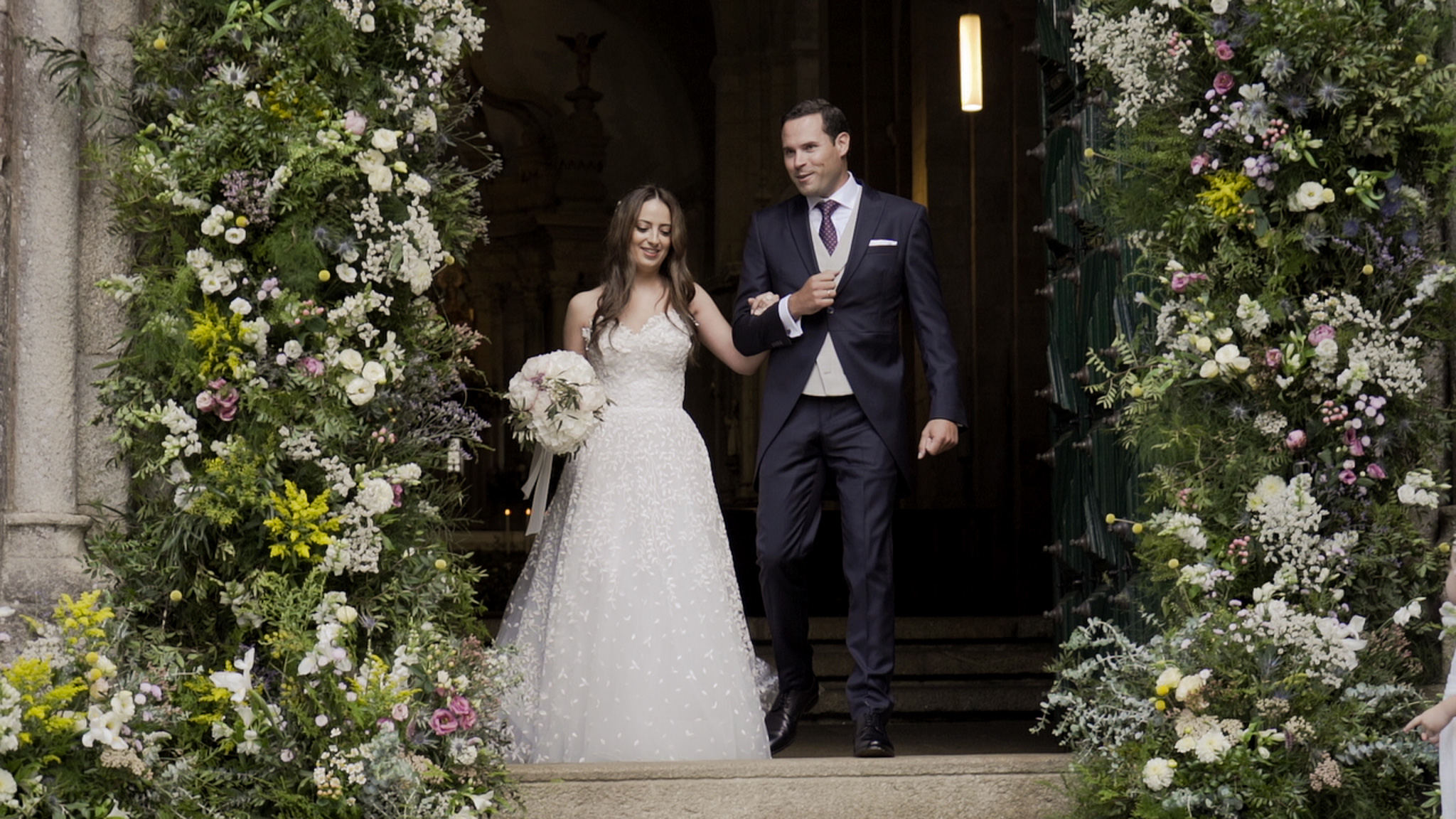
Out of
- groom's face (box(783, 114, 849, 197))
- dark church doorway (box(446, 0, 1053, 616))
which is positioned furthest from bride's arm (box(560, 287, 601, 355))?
dark church doorway (box(446, 0, 1053, 616))

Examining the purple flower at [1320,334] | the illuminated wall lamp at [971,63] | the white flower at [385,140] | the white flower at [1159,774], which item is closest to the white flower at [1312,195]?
the purple flower at [1320,334]

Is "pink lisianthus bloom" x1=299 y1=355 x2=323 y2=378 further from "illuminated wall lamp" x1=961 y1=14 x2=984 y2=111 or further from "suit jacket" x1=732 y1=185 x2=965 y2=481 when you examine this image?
"illuminated wall lamp" x1=961 y1=14 x2=984 y2=111

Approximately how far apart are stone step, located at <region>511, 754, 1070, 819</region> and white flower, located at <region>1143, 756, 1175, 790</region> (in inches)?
17.9

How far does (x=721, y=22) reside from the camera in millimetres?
13125

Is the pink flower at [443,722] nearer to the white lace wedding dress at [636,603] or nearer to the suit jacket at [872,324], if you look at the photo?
the white lace wedding dress at [636,603]

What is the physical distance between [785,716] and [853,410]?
3.42 ft

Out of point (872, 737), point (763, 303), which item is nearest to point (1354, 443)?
point (872, 737)

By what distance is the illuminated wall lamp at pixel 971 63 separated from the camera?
8.67 meters

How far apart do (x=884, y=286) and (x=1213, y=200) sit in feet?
3.57

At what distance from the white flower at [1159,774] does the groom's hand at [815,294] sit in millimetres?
1686

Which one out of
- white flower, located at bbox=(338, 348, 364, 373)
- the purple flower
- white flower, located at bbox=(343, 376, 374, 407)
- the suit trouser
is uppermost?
the purple flower

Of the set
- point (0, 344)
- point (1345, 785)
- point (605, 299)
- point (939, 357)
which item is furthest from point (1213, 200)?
point (0, 344)

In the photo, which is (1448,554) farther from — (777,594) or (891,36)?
(891,36)

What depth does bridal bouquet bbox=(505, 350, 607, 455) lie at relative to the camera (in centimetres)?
546
